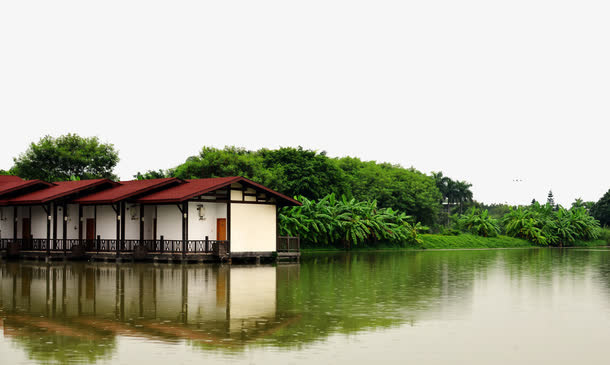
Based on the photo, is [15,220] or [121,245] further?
[15,220]

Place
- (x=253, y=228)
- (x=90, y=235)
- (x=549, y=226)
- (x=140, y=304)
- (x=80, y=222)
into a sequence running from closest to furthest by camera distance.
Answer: (x=140, y=304), (x=253, y=228), (x=80, y=222), (x=90, y=235), (x=549, y=226)

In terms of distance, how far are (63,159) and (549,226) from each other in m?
53.1

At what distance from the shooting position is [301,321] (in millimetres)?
15070

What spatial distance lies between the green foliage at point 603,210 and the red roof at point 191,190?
2764 inches

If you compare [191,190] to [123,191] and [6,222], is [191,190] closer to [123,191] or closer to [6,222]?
[123,191]

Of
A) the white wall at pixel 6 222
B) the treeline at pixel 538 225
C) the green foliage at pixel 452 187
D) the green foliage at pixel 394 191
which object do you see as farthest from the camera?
the green foliage at pixel 452 187

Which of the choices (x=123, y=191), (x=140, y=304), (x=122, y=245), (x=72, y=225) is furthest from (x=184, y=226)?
(x=140, y=304)

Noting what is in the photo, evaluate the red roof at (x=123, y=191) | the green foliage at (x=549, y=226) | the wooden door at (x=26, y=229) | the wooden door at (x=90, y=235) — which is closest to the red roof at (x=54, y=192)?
the red roof at (x=123, y=191)

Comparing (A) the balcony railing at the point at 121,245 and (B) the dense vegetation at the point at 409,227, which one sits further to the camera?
(B) the dense vegetation at the point at 409,227

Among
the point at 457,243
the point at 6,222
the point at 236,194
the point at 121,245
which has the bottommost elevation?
the point at 457,243

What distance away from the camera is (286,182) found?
68062mm

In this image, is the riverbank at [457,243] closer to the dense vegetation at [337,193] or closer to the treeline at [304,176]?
the dense vegetation at [337,193]

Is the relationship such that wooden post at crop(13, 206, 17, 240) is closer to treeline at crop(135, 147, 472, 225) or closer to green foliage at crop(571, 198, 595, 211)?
treeline at crop(135, 147, 472, 225)

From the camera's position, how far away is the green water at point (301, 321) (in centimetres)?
1142
